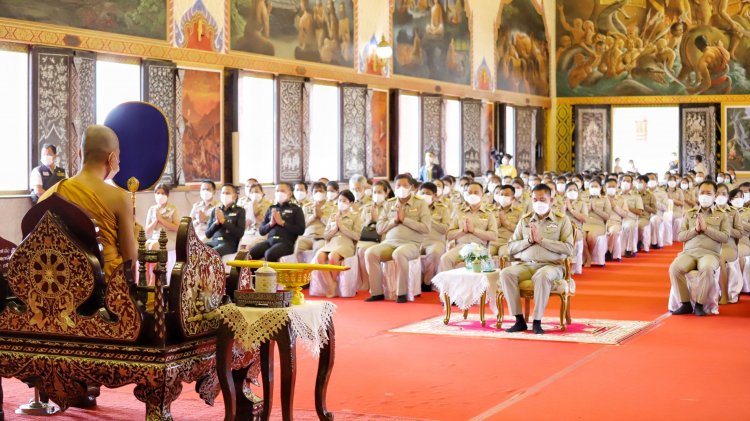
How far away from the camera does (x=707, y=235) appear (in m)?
13.6

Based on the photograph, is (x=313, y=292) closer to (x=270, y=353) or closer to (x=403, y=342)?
(x=403, y=342)

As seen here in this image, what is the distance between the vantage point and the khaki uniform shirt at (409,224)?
49.7 ft

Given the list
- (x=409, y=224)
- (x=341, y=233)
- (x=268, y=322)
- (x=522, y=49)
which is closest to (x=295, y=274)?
(x=268, y=322)

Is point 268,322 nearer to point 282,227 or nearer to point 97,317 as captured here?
point 97,317

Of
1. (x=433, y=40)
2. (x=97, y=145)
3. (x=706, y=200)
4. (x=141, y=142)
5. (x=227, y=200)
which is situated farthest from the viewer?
(x=433, y=40)

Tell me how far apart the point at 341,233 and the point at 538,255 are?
4557 mm

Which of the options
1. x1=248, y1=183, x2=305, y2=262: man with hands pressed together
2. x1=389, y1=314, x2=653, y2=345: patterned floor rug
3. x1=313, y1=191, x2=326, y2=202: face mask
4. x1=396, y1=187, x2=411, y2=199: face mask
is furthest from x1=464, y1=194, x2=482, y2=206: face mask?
x1=313, y1=191, x2=326, y2=202: face mask

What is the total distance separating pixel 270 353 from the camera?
276 inches

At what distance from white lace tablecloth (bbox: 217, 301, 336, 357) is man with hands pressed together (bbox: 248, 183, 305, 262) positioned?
904 centimetres

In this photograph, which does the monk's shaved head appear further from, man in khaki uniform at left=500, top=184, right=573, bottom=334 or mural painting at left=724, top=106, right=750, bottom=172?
mural painting at left=724, top=106, right=750, bottom=172

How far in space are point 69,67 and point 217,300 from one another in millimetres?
10359

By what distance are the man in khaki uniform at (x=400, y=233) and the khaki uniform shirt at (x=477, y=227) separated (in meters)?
0.50

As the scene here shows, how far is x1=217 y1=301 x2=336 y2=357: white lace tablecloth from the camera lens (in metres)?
6.39

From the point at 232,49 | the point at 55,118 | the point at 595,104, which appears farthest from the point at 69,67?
the point at 595,104
